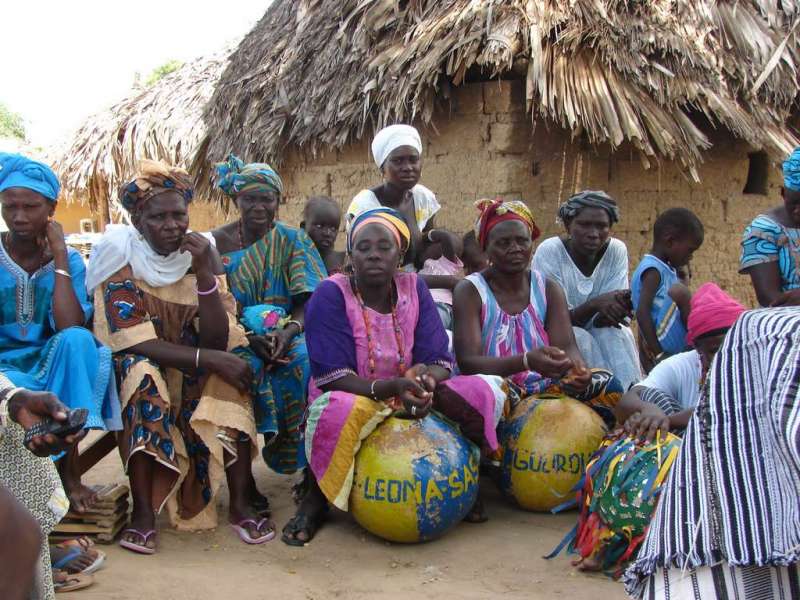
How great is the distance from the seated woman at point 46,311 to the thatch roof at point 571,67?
3.06 meters

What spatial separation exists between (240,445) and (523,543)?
1.36 metres

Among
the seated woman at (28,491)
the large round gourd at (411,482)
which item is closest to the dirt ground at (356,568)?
the large round gourd at (411,482)

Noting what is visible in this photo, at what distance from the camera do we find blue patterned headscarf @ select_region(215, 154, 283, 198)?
177 inches

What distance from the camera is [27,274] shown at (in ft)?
11.9

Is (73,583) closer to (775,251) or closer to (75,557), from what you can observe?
(75,557)

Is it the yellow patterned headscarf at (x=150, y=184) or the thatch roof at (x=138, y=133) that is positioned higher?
the thatch roof at (x=138, y=133)

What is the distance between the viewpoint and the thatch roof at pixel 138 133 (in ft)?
36.5

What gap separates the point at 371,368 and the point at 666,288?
177 centimetres

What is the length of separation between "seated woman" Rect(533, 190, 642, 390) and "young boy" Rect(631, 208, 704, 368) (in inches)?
5.0

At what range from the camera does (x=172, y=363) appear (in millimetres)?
3721

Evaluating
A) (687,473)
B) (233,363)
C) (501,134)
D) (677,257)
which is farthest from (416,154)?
(687,473)

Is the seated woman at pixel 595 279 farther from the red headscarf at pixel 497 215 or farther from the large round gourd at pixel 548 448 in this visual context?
the large round gourd at pixel 548 448

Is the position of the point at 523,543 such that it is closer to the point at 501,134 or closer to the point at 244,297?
the point at 244,297

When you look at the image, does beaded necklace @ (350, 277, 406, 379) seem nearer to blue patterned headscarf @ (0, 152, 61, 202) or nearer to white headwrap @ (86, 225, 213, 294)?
white headwrap @ (86, 225, 213, 294)
